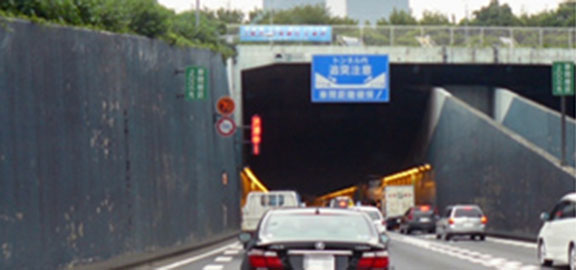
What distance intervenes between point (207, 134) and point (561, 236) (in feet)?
72.5

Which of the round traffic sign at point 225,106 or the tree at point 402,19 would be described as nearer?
the round traffic sign at point 225,106

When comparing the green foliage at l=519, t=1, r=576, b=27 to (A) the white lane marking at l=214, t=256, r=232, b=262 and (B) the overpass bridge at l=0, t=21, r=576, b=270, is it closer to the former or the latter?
(B) the overpass bridge at l=0, t=21, r=576, b=270

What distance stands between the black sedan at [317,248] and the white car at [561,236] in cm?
881

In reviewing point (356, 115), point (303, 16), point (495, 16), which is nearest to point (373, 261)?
point (356, 115)

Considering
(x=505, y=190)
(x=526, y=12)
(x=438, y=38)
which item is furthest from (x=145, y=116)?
(x=526, y=12)

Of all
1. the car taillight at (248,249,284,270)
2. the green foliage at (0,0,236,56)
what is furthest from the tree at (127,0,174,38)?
the car taillight at (248,249,284,270)

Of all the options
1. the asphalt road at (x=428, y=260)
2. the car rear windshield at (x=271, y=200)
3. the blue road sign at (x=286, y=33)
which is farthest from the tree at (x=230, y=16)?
the asphalt road at (x=428, y=260)

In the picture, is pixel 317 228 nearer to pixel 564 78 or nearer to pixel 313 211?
pixel 313 211

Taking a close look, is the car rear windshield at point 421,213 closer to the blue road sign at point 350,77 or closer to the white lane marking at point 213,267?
the blue road sign at point 350,77

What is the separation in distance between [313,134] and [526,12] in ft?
280

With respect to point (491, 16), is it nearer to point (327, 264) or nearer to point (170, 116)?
point (170, 116)

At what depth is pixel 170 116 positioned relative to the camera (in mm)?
32656

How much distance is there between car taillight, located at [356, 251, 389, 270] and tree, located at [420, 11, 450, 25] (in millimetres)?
133118

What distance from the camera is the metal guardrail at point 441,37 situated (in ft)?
184
